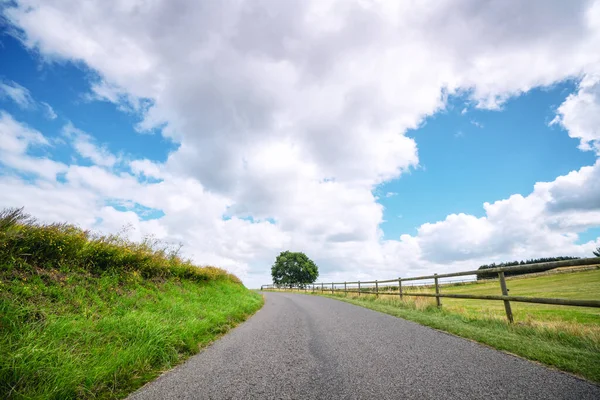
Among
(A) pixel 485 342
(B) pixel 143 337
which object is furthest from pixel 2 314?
(A) pixel 485 342

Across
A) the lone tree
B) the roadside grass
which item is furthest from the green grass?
the lone tree

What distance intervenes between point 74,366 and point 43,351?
0.39 meters

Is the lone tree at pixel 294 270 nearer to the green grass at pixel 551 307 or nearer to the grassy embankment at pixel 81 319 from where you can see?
the green grass at pixel 551 307

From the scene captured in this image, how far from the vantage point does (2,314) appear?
11.6 feet

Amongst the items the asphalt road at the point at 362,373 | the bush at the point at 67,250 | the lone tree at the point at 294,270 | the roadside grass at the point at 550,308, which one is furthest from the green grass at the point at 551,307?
the lone tree at the point at 294,270

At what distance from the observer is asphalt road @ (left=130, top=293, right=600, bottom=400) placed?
2842 millimetres

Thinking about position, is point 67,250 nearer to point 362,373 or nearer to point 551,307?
point 362,373

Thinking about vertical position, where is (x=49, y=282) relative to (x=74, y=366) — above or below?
above

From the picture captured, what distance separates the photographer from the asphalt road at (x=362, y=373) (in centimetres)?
284

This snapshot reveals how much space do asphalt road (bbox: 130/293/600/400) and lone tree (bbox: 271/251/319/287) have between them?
185 ft

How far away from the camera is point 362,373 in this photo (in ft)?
11.2

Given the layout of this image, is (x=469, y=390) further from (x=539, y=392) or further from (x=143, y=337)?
(x=143, y=337)

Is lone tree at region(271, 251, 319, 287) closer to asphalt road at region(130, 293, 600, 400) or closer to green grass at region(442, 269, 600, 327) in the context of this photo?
green grass at region(442, 269, 600, 327)

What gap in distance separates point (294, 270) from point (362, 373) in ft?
193
